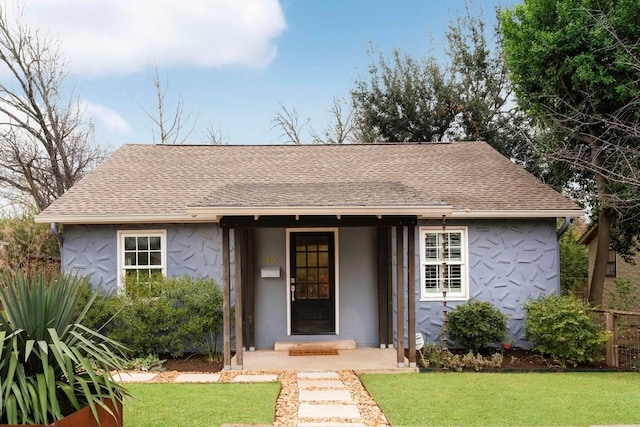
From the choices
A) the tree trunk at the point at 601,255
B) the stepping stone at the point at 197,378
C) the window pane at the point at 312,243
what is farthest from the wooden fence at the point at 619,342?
the stepping stone at the point at 197,378

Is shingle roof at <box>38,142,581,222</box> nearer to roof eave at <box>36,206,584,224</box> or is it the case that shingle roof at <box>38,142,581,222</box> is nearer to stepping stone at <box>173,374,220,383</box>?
roof eave at <box>36,206,584,224</box>

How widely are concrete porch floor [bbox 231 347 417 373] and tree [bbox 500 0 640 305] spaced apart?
5032mm

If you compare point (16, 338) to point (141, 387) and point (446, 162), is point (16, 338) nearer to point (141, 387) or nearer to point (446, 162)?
point (141, 387)

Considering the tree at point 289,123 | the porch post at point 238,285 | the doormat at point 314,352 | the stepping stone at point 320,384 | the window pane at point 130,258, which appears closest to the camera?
the stepping stone at point 320,384

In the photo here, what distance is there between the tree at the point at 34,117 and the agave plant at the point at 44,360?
17.2 metres

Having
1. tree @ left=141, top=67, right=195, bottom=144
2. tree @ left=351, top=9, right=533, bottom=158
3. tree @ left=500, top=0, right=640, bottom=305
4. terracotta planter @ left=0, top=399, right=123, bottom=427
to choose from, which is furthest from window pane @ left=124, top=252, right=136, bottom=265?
tree @ left=141, top=67, right=195, bottom=144

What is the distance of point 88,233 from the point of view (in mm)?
10023

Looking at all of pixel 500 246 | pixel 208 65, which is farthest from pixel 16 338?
pixel 208 65

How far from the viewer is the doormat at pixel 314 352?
9.38 meters

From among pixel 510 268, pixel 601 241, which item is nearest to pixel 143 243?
pixel 510 268

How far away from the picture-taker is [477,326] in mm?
9086

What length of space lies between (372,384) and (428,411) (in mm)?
1479

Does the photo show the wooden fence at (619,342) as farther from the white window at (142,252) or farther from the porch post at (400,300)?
the white window at (142,252)

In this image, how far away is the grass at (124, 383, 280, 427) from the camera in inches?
213
